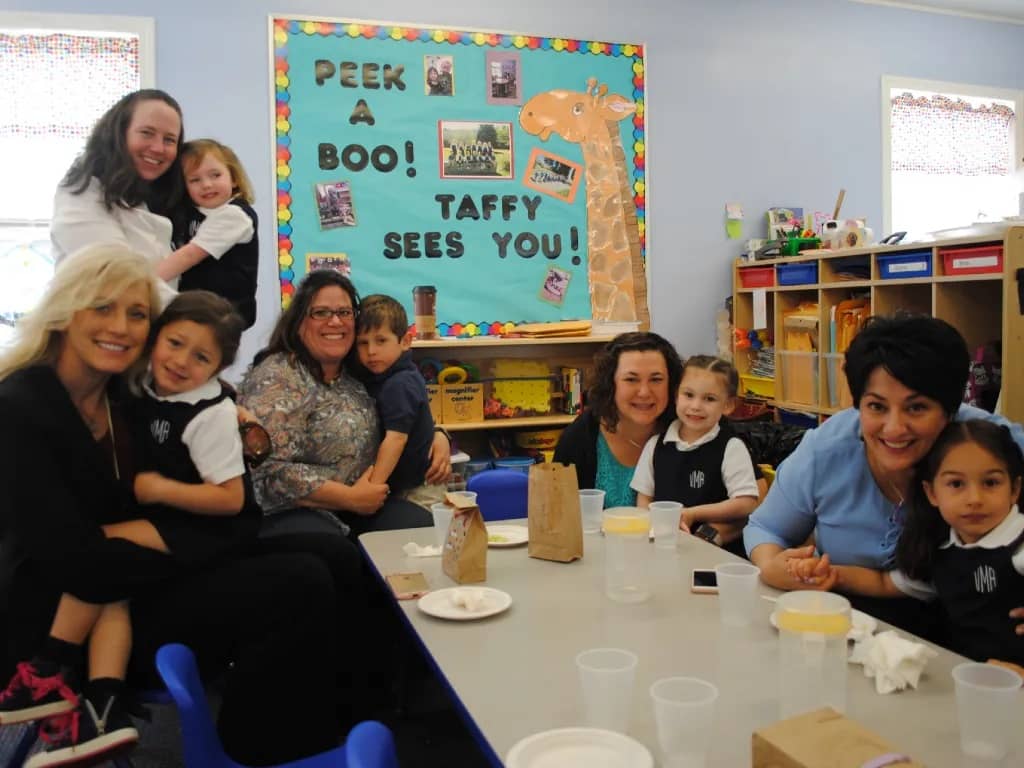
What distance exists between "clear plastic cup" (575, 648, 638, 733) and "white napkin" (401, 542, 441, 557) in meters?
0.89

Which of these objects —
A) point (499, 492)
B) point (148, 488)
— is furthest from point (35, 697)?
point (499, 492)

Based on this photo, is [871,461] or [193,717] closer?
[193,717]

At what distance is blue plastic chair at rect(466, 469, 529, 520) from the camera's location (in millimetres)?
2738

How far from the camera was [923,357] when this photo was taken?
1.66 m

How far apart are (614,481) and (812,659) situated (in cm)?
147

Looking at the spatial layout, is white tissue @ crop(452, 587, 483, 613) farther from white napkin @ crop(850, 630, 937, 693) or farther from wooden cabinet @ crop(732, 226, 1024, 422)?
wooden cabinet @ crop(732, 226, 1024, 422)

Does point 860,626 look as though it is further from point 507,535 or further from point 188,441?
point 188,441

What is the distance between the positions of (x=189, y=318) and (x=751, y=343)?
3628mm

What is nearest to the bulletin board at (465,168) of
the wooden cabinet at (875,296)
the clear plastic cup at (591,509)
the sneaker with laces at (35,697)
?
the wooden cabinet at (875,296)

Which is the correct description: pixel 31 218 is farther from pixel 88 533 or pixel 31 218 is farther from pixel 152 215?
pixel 88 533

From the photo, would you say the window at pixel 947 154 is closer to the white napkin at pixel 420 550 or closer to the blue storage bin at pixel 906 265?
the blue storage bin at pixel 906 265

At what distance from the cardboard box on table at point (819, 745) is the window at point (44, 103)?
13.0 ft

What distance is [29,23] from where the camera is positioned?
3840mm

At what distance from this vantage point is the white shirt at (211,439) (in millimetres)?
2021
